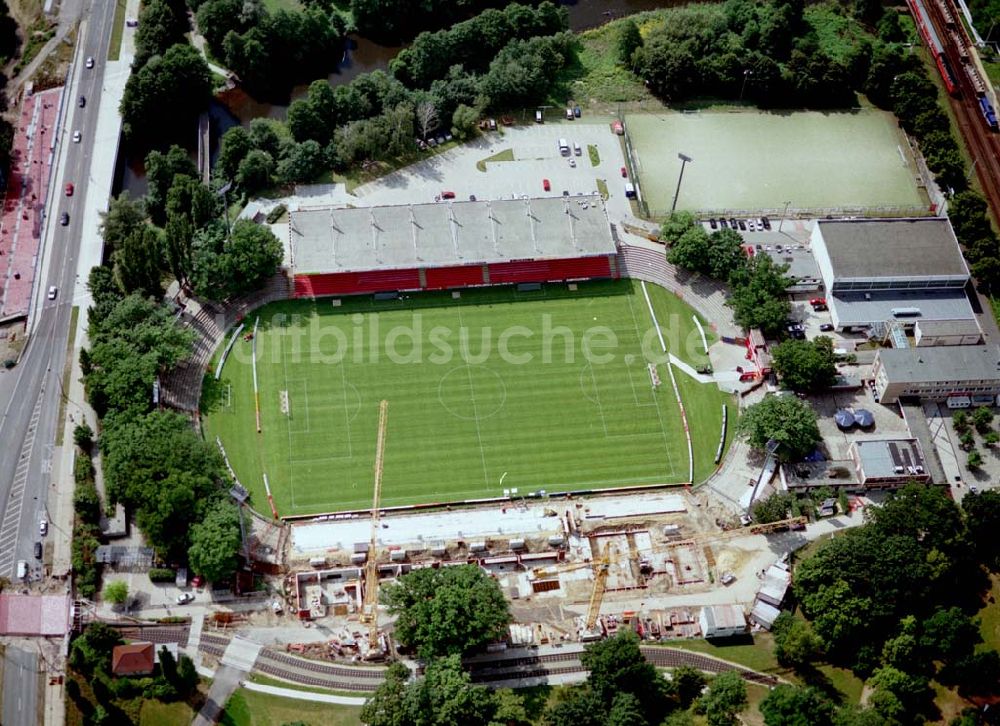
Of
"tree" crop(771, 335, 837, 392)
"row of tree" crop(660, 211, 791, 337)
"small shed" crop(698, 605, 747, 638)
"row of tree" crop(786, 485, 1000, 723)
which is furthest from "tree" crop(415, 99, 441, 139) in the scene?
"row of tree" crop(786, 485, 1000, 723)

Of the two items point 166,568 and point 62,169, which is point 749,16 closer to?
point 62,169

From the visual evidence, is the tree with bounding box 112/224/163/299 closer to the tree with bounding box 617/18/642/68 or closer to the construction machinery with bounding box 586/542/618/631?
the construction machinery with bounding box 586/542/618/631

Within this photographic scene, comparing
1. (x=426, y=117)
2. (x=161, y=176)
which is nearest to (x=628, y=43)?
(x=426, y=117)

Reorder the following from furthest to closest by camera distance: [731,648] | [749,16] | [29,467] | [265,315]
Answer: [749,16] < [265,315] < [29,467] < [731,648]

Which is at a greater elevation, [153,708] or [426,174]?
[426,174]

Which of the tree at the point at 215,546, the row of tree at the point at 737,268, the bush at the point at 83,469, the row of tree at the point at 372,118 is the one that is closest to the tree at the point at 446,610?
the tree at the point at 215,546

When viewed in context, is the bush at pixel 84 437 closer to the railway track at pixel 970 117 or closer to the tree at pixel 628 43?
the tree at pixel 628 43

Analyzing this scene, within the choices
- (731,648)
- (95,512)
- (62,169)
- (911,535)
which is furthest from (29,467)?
(911,535)
